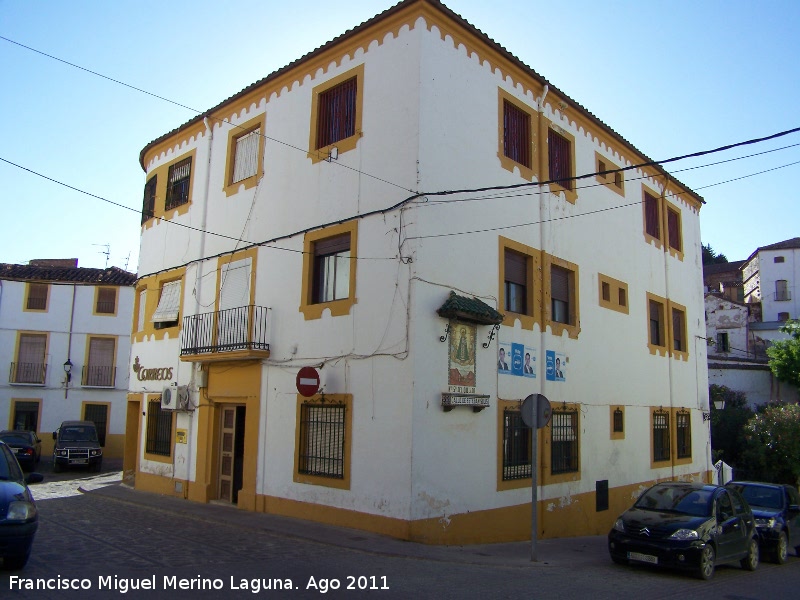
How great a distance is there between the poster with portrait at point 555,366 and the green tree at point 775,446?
47.8 ft

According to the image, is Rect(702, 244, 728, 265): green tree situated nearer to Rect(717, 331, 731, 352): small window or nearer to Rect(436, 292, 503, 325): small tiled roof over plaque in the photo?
Rect(717, 331, 731, 352): small window

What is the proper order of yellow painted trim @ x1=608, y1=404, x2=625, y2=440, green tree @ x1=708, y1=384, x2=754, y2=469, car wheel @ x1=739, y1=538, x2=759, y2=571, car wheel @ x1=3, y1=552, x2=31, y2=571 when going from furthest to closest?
green tree @ x1=708, y1=384, x2=754, y2=469 < yellow painted trim @ x1=608, y1=404, x2=625, y2=440 < car wheel @ x1=739, y1=538, x2=759, y2=571 < car wheel @ x1=3, y1=552, x2=31, y2=571

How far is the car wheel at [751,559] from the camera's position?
11.7 meters

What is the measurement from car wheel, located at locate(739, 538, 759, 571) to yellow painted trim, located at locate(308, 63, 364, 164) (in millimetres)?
10198

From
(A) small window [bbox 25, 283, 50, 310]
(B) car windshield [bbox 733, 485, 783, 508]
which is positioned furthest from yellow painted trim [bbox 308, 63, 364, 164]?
(A) small window [bbox 25, 283, 50, 310]

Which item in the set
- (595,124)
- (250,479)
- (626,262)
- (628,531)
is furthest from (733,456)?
(250,479)

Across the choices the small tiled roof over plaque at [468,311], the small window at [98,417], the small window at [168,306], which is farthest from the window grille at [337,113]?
the small window at [98,417]

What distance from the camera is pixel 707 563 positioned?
10.1 meters

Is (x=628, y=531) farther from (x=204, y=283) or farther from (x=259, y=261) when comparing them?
(x=204, y=283)

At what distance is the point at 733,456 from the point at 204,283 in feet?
76.0

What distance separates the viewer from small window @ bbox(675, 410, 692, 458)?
20797 millimetres

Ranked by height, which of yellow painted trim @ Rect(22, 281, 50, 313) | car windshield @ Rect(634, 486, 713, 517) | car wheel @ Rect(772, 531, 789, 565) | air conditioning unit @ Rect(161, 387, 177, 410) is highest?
yellow painted trim @ Rect(22, 281, 50, 313)

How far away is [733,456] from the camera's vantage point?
28.2m

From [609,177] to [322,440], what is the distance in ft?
35.6
